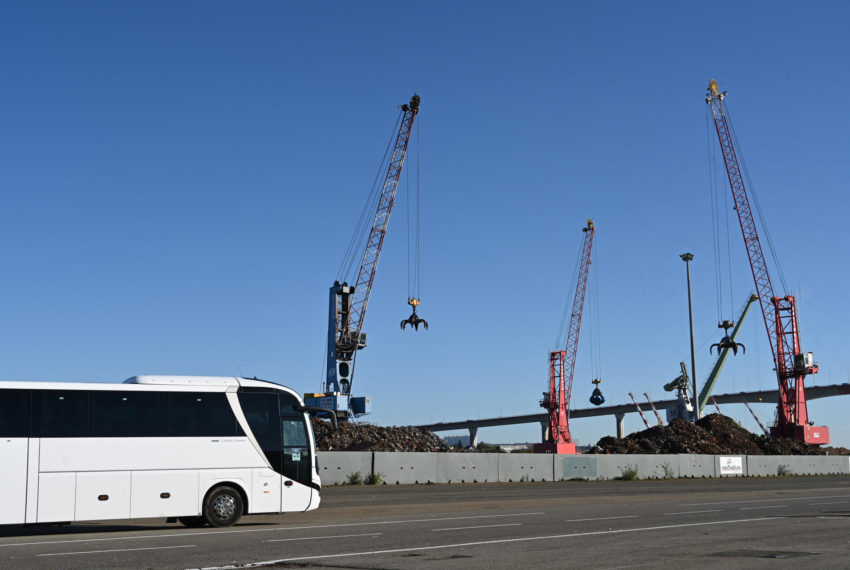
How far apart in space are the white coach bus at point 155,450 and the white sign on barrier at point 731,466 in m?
41.5

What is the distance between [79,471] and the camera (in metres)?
17.0

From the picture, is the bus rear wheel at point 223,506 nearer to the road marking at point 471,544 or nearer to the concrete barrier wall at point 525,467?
the road marking at point 471,544

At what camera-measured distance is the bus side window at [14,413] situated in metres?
16.6

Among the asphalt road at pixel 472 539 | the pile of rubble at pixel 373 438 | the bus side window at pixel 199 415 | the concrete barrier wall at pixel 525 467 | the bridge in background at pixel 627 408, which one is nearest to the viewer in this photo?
the asphalt road at pixel 472 539

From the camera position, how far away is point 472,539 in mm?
15258

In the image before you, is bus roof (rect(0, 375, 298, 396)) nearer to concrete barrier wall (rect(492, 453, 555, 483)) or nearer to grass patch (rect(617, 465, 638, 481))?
concrete barrier wall (rect(492, 453, 555, 483))

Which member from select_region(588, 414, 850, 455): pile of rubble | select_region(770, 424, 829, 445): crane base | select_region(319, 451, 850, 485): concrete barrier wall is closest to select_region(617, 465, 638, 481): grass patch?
select_region(319, 451, 850, 485): concrete barrier wall

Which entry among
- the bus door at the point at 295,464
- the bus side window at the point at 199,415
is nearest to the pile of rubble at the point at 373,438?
the bus door at the point at 295,464

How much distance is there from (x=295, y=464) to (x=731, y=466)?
42829mm

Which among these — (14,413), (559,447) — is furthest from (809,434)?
(14,413)

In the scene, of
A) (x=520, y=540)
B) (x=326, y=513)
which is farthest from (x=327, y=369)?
(x=520, y=540)

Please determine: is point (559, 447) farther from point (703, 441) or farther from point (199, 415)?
point (199, 415)

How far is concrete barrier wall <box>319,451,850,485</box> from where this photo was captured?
127 ft

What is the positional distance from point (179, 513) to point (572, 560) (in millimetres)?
9273
